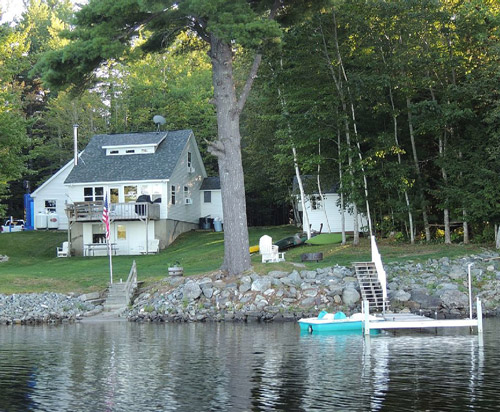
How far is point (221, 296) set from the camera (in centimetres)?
2797

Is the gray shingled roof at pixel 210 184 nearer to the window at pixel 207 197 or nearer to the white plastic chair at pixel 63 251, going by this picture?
the window at pixel 207 197

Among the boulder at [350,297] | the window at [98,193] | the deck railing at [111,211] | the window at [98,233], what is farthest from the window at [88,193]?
the boulder at [350,297]

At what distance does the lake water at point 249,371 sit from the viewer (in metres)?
13.0

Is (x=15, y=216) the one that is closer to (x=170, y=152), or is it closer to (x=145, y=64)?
(x=145, y=64)

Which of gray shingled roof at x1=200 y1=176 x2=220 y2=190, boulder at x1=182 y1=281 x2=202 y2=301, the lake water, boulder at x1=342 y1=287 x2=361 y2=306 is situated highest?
gray shingled roof at x1=200 y1=176 x2=220 y2=190

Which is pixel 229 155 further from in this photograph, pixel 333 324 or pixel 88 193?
pixel 88 193

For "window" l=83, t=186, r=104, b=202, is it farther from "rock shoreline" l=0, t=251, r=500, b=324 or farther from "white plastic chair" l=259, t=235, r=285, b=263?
"white plastic chair" l=259, t=235, r=285, b=263

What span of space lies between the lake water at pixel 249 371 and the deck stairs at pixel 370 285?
337cm

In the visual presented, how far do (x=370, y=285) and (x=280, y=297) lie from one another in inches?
130

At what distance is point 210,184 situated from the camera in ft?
185

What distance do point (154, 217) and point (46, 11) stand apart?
152ft

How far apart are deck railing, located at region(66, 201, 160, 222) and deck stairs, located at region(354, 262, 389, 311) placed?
66.8ft

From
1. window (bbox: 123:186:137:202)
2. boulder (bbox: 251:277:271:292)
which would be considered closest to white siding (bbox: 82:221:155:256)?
window (bbox: 123:186:137:202)

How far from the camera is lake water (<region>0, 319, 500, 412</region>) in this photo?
42.7 ft
